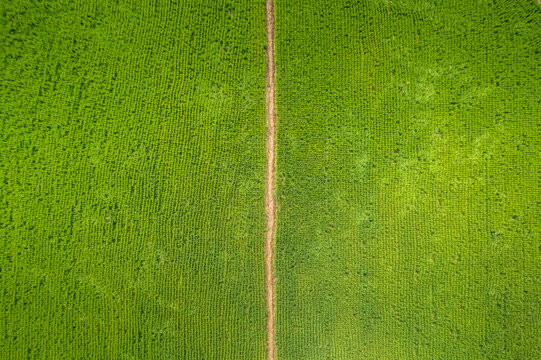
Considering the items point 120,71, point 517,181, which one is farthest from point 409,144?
point 120,71

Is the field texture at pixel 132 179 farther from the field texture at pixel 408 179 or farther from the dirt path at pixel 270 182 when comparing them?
the field texture at pixel 408 179

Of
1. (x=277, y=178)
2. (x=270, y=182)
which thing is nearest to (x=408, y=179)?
(x=277, y=178)

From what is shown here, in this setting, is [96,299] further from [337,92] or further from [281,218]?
[337,92]

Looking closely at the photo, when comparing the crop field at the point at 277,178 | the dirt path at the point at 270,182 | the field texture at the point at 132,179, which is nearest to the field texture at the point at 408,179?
the crop field at the point at 277,178

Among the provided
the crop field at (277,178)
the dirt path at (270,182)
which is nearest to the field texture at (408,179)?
the crop field at (277,178)

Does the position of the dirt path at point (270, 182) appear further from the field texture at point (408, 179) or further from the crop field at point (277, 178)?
the field texture at point (408, 179)

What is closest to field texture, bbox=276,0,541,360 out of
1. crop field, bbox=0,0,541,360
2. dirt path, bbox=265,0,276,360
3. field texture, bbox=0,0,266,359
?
crop field, bbox=0,0,541,360

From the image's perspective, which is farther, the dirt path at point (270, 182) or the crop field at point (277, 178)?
the dirt path at point (270, 182)
